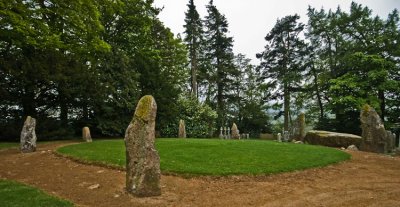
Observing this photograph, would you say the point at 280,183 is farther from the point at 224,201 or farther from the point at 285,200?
the point at 224,201

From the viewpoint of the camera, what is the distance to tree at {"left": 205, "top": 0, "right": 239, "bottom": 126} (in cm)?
4681

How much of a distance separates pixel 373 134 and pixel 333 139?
3.48 meters

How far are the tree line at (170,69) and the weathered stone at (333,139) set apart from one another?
9.76m

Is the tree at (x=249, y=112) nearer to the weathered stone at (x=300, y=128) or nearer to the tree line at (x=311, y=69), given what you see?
the tree line at (x=311, y=69)

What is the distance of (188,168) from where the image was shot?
11.8 m

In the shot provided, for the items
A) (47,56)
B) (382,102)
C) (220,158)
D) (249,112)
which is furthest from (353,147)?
(249,112)

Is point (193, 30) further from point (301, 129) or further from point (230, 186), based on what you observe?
point (230, 186)

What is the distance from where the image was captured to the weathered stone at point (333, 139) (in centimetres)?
2197

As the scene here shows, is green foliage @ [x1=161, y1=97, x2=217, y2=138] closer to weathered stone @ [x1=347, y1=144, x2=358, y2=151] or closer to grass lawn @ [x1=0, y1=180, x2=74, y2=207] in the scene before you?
weathered stone @ [x1=347, y1=144, x2=358, y2=151]

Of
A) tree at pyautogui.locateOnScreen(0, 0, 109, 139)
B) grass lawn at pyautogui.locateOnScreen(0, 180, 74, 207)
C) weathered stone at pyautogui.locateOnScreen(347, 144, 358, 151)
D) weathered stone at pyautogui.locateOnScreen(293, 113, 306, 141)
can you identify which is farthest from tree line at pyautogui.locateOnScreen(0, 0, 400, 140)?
weathered stone at pyautogui.locateOnScreen(347, 144, 358, 151)

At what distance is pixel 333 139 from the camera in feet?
74.5

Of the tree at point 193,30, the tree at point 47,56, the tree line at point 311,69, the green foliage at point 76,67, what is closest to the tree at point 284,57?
the tree line at point 311,69

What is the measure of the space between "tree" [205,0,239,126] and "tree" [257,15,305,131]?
16.9 ft

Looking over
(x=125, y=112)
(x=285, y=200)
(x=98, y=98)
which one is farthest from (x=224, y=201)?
(x=125, y=112)
